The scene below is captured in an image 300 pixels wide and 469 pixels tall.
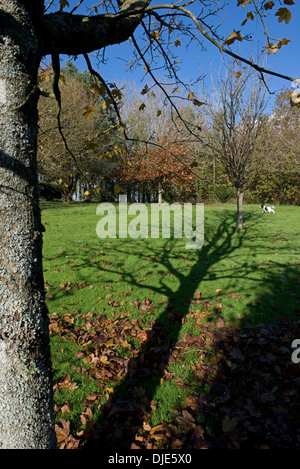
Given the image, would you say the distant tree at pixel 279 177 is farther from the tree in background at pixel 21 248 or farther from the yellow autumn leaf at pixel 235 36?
the tree in background at pixel 21 248

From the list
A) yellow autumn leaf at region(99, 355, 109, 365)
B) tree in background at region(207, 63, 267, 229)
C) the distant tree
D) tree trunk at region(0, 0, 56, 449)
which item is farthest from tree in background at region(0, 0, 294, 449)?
the distant tree

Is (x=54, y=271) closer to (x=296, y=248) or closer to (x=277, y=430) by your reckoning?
(x=277, y=430)

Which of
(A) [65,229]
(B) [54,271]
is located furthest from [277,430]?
(A) [65,229]

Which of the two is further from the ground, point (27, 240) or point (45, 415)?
point (27, 240)

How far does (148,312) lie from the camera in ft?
13.9

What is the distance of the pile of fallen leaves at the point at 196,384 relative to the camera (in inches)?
82.5

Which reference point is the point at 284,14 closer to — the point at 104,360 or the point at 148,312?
the point at 104,360

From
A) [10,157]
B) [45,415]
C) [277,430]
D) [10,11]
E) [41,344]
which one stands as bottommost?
[277,430]

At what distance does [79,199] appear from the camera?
28.7m

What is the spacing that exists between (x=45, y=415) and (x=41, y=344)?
0.40 meters

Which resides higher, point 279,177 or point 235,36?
point 279,177

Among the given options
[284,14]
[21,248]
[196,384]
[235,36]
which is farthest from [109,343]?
[284,14]

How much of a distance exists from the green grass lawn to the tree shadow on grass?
2cm

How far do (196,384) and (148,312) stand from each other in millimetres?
1654
